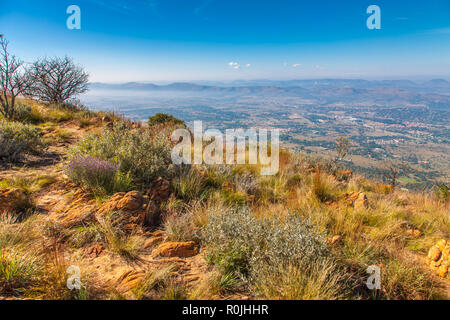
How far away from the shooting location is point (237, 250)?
2432 millimetres

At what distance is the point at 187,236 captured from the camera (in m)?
3.06

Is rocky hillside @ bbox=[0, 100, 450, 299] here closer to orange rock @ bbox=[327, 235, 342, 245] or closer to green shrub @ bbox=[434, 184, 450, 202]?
orange rock @ bbox=[327, 235, 342, 245]

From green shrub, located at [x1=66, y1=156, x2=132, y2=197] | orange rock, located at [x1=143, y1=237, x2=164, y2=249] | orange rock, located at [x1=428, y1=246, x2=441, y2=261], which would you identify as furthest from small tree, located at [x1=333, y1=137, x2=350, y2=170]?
green shrub, located at [x1=66, y1=156, x2=132, y2=197]

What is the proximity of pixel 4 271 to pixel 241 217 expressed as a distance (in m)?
2.48

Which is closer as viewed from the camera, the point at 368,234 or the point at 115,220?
the point at 115,220

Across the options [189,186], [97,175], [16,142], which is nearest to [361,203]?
[189,186]

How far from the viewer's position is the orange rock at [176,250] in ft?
8.77

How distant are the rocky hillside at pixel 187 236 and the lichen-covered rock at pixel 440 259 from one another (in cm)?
1

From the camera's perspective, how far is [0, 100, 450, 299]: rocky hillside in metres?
2.04

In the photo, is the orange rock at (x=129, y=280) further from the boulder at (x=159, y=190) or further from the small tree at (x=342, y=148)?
the small tree at (x=342, y=148)

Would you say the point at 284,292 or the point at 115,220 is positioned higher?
the point at 115,220

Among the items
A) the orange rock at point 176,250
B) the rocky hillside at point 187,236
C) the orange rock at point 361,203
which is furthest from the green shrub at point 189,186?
the orange rock at point 361,203

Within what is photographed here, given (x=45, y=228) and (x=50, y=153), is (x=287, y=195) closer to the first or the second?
(x=45, y=228)
